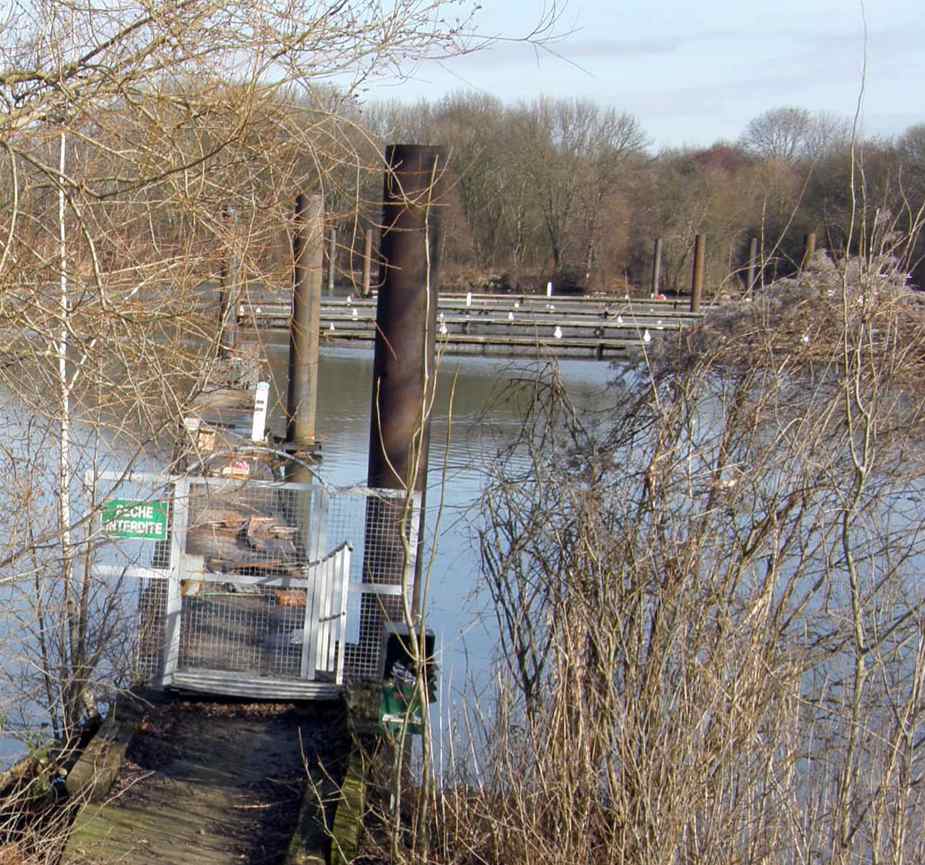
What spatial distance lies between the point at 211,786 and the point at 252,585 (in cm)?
135

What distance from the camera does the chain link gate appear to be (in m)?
7.52

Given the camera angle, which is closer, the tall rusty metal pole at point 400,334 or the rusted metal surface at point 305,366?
the tall rusty metal pole at point 400,334

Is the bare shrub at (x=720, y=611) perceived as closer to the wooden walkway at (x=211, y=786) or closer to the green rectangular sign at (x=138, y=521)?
the wooden walkway at (x=211, y=786)

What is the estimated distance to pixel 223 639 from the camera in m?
8.11

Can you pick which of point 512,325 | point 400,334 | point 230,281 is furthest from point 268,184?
point 512,325

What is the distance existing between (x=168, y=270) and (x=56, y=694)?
285cm

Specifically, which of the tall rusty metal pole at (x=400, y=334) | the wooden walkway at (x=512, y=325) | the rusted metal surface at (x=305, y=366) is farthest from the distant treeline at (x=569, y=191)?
the tall rusty metal pole at (x=400, y=334)

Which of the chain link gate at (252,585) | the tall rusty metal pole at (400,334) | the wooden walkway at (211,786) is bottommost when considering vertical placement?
the wooden walkway at (211,786)

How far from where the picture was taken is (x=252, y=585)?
7.77 metres

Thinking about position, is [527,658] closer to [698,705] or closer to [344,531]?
[698,705]

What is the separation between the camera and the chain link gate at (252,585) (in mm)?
7523

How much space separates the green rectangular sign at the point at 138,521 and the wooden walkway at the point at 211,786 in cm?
108

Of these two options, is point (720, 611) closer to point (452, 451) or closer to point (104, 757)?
point (104, 757)

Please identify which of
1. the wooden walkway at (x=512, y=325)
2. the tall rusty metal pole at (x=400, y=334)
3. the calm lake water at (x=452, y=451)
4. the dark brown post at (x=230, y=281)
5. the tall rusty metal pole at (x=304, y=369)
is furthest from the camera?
the wooden walkway at (x=512, y=325)
